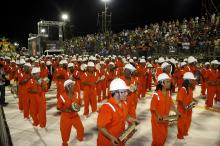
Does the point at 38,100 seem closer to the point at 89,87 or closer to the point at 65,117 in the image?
the point at 89,87

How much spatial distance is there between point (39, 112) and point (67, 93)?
2302 mm

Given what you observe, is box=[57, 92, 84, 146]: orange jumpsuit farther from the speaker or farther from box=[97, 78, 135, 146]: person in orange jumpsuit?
the speaker

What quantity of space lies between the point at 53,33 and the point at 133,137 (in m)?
26.3

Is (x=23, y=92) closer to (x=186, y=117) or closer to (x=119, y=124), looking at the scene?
(x=186, y=117)

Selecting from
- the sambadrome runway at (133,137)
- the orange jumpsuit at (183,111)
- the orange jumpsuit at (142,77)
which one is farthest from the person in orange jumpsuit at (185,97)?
the orange jumpsuit at (142,77)

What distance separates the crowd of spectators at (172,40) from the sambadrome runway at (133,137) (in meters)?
8.45

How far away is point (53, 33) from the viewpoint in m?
33.0

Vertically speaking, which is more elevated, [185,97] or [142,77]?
[142,77]

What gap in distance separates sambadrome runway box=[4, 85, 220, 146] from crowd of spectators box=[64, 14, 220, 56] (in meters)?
8.45

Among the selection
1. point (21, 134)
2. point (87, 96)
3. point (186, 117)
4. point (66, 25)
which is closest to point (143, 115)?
point (87, 96)

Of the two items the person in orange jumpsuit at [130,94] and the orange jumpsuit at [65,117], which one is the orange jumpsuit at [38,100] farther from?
the person in orange jumpsuit at [130,94]

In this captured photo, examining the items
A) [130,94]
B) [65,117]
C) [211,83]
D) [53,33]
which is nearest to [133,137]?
[130,94]

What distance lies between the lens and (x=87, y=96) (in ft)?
34.4

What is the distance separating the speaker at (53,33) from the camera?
108 feet
